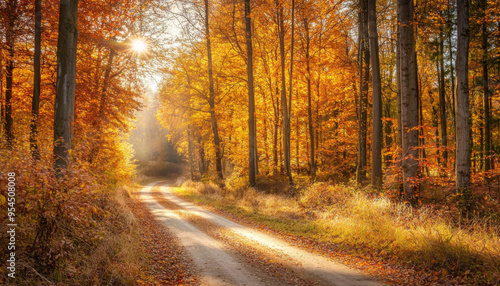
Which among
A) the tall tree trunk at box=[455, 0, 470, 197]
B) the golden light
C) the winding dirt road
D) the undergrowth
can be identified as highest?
the golden light

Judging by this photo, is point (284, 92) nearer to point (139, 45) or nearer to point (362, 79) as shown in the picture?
point (362, 79)

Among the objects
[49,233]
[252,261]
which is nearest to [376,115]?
[252,261]

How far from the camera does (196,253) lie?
23.1 ft

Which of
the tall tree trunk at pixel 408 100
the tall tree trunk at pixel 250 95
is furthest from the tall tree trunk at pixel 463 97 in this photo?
the tall tree trunk at pixel 250 95

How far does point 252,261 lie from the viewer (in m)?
6.40

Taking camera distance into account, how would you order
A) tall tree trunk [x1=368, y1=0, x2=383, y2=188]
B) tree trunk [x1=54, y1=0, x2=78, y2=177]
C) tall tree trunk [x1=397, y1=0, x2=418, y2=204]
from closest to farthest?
tree trunk [x1=54, y1=0, x2=78, y2=177]
tall tree trunk [x1=397, y1=0, x2=418, y2=204]
tall tree trunk [x1=368, y1=0, x2=383, y2=188]

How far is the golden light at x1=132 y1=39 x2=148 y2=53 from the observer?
12.8 metres

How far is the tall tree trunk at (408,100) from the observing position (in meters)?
9.57

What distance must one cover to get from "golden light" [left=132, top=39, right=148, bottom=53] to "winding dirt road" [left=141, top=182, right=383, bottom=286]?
867cm

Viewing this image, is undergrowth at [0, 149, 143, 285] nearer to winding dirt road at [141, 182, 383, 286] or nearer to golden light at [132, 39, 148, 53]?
winding dirt road at [141, 182, 383, 286]

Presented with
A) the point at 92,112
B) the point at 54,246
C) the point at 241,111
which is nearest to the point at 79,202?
the point at 54,246

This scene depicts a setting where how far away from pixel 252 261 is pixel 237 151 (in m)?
18.7

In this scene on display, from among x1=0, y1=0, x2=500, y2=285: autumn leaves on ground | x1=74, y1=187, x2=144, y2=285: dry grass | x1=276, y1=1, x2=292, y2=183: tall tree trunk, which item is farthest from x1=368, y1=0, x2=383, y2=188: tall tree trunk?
x1=74, y1=187, x2=144, y2=285: dry grass

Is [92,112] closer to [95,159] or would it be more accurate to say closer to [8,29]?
[95,159]
